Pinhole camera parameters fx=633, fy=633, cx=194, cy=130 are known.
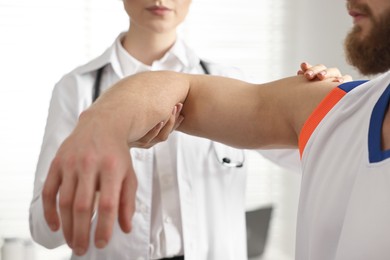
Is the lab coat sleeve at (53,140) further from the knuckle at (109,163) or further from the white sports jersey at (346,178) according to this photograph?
the knuckle at (109,163)

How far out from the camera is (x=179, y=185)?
1.48 m

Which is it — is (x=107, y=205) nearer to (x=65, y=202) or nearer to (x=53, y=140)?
(x=65, y=202)

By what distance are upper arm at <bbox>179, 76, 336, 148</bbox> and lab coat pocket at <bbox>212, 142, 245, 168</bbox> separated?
52cm

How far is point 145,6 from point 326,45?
1.78m

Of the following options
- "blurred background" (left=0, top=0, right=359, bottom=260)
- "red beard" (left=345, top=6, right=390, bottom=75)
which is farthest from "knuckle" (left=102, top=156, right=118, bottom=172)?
"blurred background" (left=0, top=0, right=359, bottom=260)

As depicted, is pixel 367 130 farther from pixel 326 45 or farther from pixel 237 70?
pixel 326 45

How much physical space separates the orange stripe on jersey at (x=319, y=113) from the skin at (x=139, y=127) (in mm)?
54

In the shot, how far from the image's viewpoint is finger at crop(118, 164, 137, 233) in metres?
0.52

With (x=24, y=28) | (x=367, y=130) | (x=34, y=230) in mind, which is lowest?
(x=34, y=230)

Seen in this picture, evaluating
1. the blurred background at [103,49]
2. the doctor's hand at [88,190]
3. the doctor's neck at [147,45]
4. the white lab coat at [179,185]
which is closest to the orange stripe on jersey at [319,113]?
the doctor's hand at [88,190]

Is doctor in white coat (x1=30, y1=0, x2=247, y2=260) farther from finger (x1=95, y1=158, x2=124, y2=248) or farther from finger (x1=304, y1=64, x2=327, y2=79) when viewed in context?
finger (x1=95, y1=158, x2=124, y2=248)

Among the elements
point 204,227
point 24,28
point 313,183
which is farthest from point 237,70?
point 24,28

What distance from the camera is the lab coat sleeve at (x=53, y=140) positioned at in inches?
57.3

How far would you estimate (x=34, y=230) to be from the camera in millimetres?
1489
